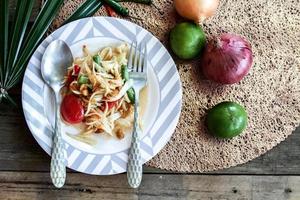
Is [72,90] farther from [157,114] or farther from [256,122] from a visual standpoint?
[256,122]

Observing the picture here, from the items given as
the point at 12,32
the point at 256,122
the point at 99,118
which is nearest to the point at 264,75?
the point at 256,122

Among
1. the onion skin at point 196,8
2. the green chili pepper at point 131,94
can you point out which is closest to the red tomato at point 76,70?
the green chili pepper at point 131,94

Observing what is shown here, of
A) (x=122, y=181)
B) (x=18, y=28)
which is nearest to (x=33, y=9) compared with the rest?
(x=18, y=28)

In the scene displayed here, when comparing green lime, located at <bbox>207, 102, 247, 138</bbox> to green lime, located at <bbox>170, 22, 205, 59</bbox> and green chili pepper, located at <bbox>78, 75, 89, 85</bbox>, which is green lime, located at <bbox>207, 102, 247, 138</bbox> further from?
green chili pepper, located at <bbox>78, 75, 89, 85</bbox>

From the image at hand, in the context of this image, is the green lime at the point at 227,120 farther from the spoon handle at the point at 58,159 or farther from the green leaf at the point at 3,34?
the green leaf at the point at 3,34

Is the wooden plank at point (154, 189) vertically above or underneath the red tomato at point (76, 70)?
underneath

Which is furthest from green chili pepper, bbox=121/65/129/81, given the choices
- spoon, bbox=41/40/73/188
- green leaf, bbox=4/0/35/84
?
green leaf, bbox=4/0/35/84

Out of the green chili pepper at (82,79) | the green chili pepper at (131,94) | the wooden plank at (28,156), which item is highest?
the green chili pepper at (82,79)
